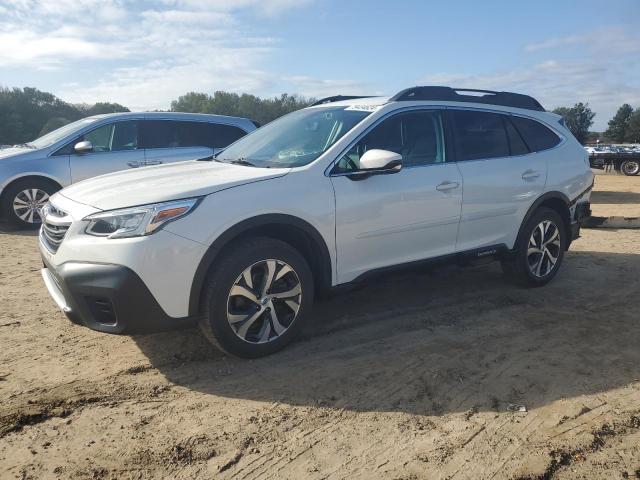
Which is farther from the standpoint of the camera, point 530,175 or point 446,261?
point 530,175

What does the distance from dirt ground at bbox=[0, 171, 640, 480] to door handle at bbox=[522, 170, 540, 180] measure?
122cm

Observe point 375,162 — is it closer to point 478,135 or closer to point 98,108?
point 478,135

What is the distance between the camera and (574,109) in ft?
235

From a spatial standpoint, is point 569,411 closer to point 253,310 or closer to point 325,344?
point 325,344

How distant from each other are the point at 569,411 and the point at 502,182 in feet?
7.73

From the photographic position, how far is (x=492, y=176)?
15.8 feet

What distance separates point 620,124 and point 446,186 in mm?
67791

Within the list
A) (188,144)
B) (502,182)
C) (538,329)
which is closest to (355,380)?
(538,329)

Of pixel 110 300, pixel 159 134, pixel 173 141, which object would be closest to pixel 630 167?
pixel 173 141

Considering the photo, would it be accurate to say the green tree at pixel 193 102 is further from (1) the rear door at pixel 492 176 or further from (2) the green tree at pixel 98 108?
(1) the rear door at pixel 492 176

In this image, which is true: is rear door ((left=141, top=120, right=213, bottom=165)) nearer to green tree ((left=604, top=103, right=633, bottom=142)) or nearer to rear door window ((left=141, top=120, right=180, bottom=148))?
rear door window ((left=141, top=120, right=180, bottom=148))

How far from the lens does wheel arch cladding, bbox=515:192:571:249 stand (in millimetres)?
5156

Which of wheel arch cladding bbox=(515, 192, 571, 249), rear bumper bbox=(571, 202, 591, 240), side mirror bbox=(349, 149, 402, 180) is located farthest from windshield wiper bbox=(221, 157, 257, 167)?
rear bumper bbox=(571, 202, 591, 240)

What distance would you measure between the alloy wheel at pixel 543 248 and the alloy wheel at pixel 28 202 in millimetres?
7187
